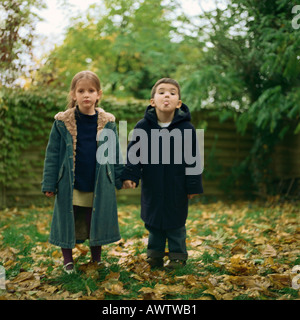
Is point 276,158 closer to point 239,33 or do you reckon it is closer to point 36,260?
point 239,33

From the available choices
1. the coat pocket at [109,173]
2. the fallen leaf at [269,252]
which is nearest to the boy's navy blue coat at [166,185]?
the coat pocket at [109,173]

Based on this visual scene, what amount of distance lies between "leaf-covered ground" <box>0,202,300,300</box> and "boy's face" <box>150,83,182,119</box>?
4.76 ft

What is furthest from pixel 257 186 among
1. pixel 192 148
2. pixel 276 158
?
pixel 192 148

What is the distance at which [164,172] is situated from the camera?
3.22 meters

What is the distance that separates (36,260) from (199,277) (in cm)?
174

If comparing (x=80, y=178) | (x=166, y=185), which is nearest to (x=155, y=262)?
(x=166, y=185)

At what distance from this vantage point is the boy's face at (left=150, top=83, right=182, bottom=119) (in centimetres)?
317

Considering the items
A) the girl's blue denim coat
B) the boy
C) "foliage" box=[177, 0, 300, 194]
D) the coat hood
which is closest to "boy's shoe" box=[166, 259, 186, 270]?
the boy

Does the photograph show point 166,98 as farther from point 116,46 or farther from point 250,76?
point 116,46

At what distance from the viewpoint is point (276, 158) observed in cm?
891

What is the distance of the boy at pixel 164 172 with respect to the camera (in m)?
3.18

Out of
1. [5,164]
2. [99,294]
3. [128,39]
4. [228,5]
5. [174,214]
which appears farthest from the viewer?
[128,39]

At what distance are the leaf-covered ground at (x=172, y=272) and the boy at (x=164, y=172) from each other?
319mm

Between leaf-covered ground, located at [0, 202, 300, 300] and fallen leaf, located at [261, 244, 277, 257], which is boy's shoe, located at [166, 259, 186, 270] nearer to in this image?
leaf-covered ground, located at [0, 202, 300, 300]
